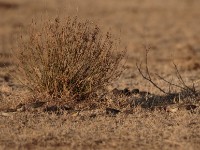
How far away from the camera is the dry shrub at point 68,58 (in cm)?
800

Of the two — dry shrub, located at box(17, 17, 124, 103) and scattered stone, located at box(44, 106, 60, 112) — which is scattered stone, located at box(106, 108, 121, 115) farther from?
scattered stone, located at box(44, 106, 60, 112)

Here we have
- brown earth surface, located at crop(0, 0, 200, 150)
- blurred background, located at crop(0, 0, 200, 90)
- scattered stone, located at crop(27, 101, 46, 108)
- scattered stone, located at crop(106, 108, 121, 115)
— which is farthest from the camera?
blurred background, located at crop(0, 0, 200, 90)

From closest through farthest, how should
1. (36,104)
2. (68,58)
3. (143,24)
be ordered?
(36,104) < (68,58) < (143,24)

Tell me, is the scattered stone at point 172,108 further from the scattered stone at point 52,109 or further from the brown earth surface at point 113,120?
the scattered stone at point 52,109

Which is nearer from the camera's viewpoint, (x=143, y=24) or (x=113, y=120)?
(x=113, y=120)

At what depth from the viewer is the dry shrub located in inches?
315

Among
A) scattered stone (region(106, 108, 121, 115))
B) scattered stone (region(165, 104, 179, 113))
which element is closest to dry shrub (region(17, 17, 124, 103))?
scattered stone (region(106, 108, 121, 115))

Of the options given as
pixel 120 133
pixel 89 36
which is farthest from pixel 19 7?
pixel 120 133

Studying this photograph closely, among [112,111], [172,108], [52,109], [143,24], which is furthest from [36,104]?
[143,24]

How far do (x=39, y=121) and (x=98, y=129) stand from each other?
77cm

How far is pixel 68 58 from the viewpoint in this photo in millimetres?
8008

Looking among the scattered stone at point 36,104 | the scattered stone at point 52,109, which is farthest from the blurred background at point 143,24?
the scattered stone at point 52,109

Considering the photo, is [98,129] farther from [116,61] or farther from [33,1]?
[33,1]

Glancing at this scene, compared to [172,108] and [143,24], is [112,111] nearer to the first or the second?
[172,108]
